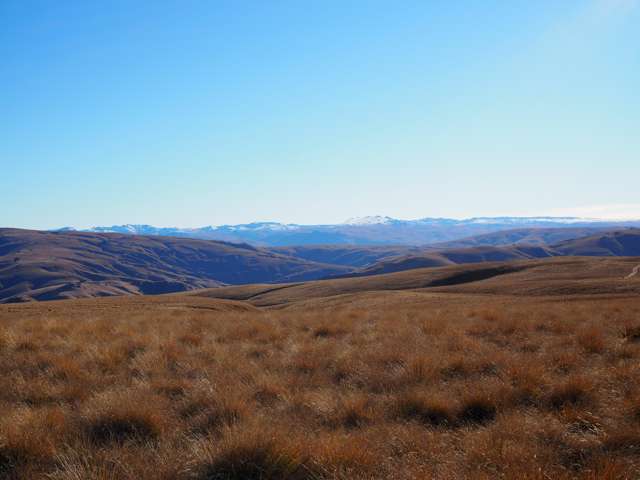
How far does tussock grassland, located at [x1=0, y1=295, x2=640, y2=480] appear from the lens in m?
4.39

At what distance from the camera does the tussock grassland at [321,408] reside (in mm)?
4395

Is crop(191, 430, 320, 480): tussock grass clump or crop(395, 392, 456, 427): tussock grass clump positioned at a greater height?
crop(191, 430, 320, 480): tussock grass clump

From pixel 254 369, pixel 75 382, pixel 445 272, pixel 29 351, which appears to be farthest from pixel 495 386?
pixel 445 272

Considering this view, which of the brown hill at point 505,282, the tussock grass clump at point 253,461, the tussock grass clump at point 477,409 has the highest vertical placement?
the tussock grass clump at point 253,461

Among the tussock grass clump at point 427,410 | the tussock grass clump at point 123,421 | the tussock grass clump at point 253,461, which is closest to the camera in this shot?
the tussock grass clump at point 253,461

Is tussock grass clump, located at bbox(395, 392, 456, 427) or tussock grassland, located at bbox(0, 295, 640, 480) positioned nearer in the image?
tussock grassland, located at bbox(0, 295, 640, 480)

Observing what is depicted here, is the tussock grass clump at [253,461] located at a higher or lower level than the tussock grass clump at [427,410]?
higher

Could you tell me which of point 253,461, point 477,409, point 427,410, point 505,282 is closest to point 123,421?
point 253,461

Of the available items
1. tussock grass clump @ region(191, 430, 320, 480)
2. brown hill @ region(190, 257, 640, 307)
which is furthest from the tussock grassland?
brown hill @ region(190, 257, 640, 307)

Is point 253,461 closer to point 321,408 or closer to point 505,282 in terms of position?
point 321,408

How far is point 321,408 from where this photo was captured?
19.4 ft

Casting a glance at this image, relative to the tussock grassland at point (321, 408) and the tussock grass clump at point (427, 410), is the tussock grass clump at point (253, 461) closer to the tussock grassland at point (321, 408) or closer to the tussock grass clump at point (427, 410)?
the tussock grassland at point (321, 408)

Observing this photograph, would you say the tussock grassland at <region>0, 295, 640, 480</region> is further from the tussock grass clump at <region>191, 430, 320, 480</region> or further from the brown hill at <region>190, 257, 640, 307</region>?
the brown hill at <region>190, 257, 640, 307</region>

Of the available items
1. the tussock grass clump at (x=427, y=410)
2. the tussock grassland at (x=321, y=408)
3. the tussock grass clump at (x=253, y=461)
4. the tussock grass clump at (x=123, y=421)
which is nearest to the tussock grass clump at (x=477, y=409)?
the tussock grassland at (x=321, y=408)
